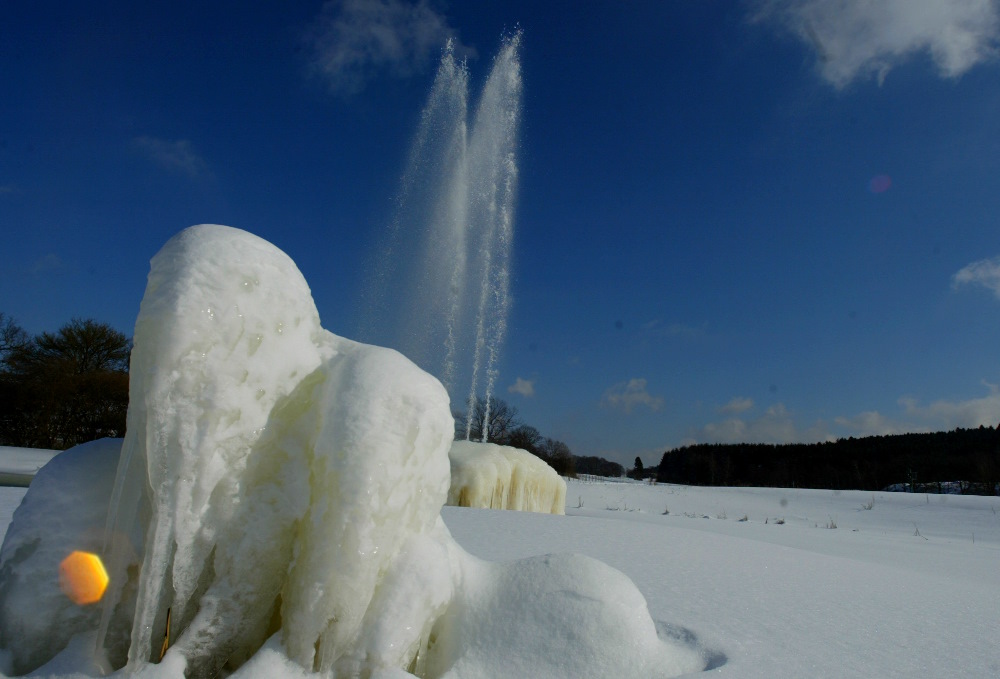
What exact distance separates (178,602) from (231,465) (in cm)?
45

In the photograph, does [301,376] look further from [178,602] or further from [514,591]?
[514,591]

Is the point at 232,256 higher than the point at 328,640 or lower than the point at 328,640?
higher

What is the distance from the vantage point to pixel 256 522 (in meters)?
1.98

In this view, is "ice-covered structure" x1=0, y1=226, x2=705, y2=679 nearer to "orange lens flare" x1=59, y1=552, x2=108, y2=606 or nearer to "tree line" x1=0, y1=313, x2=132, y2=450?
"orange lens flare" x1=59, y1=552, x2=108, y2=606

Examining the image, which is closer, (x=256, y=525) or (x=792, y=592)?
(x=256, y=525)

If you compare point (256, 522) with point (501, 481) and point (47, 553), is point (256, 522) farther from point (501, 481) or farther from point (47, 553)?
point (501, 481)

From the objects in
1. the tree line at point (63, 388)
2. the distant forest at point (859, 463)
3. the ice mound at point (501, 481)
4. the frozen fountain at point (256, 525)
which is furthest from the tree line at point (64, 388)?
the distant forest at point (859, 463)

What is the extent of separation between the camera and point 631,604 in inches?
91.4

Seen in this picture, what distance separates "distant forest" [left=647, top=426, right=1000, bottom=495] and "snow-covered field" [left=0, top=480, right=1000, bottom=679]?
27.4 meters

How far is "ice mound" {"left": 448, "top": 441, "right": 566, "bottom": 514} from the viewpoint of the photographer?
777 cm

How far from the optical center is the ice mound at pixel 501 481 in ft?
25.5

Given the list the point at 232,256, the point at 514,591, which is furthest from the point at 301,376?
the point at 514,591

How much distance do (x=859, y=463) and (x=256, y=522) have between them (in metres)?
57.3

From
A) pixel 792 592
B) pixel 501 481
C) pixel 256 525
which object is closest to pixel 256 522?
pixel 256 525
